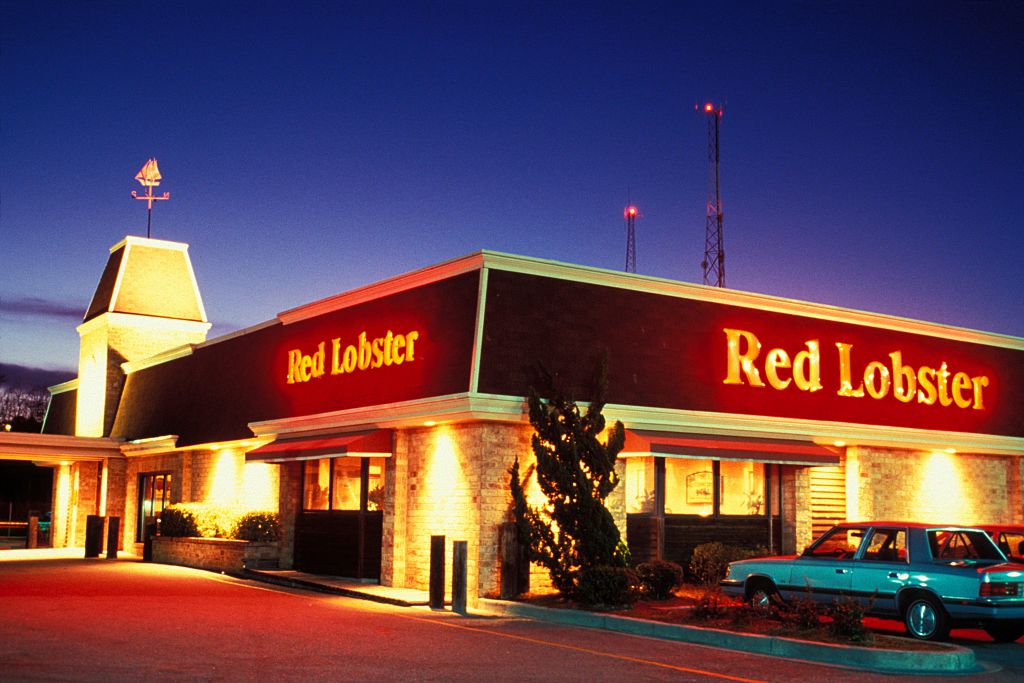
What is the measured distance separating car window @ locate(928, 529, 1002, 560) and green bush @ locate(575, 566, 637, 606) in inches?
190

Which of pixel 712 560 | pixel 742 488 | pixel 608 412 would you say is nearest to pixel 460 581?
pixel 608 412

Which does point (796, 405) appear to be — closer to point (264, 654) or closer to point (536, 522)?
point (536, 522)

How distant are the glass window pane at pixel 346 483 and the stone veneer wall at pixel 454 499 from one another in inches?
89.0

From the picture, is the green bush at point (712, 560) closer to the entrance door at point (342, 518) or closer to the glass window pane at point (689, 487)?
the glass window pane at point (689, 487)

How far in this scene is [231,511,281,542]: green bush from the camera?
2736 centimetres

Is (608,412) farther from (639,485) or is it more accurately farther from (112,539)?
(112,539)

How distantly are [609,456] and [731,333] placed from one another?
5.21 meters

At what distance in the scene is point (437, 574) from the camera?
1933cm

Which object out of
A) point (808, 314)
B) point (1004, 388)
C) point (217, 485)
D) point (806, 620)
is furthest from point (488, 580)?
point (1004, 388)

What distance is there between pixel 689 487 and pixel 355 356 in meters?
7.53

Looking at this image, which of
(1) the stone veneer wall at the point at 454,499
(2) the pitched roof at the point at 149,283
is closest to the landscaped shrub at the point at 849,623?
(1) the stone veneer wall at the point at 454,499

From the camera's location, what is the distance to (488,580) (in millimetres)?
19969

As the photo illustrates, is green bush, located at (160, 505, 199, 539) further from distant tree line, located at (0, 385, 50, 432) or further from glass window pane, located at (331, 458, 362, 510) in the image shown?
distant tree line, located at (0, 385, 50, 432)

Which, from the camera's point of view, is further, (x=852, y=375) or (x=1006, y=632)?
(x=852, y=375)
